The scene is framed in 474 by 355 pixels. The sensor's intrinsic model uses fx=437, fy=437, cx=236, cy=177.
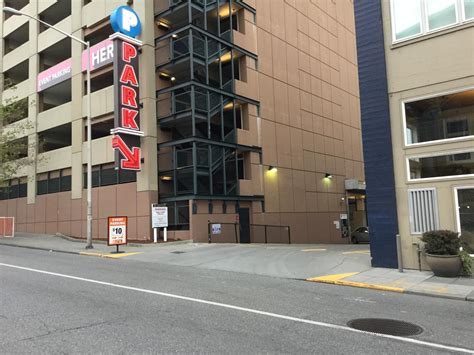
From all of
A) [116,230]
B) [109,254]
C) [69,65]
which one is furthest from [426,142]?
[69,65]

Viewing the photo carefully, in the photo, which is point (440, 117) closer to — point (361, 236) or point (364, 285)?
point (364, 285)

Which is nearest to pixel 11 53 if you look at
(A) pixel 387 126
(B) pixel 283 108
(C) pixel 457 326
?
(B) pixel 283 108

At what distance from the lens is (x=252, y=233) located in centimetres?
2533

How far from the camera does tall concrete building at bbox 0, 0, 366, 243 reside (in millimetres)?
22812

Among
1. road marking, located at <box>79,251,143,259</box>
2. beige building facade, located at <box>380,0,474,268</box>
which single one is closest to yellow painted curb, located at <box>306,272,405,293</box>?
beige building facade, located at <box>380,0,474,268</box>

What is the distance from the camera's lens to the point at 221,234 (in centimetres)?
2298

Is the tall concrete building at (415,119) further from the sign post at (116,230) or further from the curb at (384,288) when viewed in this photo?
the sign post at (116,230)

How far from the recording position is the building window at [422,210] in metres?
12.2

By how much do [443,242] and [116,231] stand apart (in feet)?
38.9

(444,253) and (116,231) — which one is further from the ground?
(116,231)

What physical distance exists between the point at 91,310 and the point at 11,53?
3209 cm

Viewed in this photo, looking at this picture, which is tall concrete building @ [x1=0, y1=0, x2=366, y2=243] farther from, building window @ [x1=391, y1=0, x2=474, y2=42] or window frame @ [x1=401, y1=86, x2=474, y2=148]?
building window @ [x1=391, y1=0, x2=474, y2=42]

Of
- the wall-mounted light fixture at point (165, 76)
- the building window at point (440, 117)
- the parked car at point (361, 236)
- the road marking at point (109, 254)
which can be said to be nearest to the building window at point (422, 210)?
the building window at point (440, 117)

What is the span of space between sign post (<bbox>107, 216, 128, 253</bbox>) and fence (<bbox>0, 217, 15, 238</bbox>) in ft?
40.5
